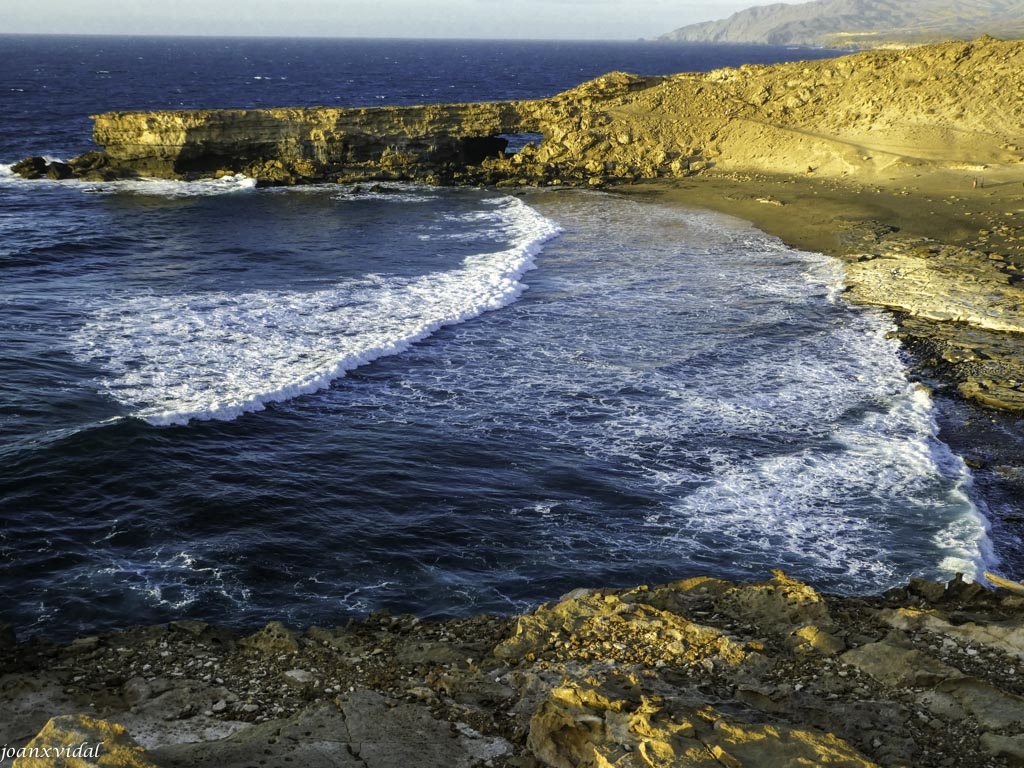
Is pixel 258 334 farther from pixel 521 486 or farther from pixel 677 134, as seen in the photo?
pixel 677 134

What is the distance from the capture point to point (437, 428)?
64.8 feet

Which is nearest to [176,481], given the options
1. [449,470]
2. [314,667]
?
[449,470]

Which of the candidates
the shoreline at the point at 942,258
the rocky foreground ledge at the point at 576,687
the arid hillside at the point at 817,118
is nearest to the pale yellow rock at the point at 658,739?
the rocky foreground ledge at the point at 576,687

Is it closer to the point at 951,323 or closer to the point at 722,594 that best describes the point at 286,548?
the point at 722,594

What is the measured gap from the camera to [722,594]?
1193cm

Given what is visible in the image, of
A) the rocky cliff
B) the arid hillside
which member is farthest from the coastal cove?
the arid hillside

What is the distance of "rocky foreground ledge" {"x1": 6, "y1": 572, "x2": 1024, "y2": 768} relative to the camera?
326 inches

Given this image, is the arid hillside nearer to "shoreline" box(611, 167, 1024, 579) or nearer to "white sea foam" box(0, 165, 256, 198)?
"shoreline" box(611, 167, 1024, 579)

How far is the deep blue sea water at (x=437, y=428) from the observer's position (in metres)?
14.5

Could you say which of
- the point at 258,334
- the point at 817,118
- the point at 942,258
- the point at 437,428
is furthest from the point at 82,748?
the point at 817,118

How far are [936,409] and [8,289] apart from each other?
26.3m

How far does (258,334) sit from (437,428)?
800 centimetres

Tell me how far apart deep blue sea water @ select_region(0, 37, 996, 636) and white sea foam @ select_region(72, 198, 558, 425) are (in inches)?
4.4

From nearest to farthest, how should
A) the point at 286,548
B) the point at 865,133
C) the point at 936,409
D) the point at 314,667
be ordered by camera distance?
1. the point at 314,667
2. the point at 286,548
3. the point at 936,409
4. the point at 865,133
